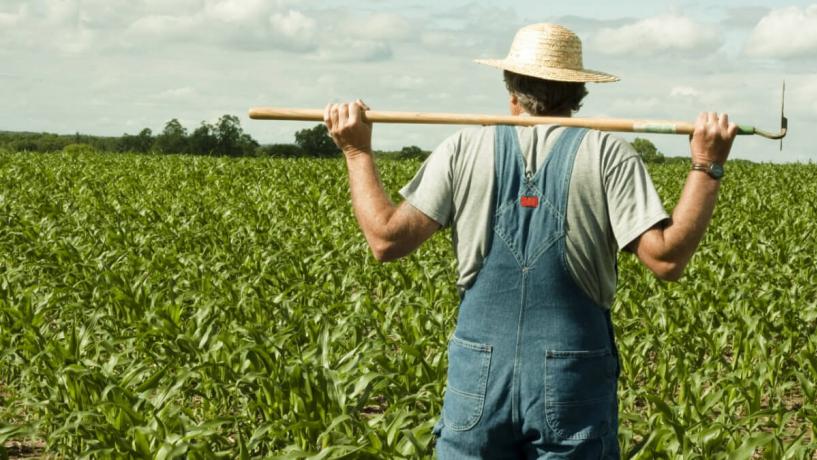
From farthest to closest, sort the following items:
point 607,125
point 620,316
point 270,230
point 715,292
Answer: point 270,230 → point 715,292 → point 620,316 → point 607,125

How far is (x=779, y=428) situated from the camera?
5023mm

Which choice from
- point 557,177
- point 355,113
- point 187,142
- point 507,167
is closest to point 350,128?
point 355,113

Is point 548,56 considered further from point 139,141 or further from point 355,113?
point 139,141

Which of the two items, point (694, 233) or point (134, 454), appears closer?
point (694, 233)

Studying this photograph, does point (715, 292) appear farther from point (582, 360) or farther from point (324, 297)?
point (582, 360)

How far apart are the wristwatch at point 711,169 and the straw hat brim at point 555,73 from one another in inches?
14.6

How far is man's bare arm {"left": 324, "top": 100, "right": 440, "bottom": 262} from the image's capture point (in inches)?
113

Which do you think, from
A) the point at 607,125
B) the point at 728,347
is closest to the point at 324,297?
the point at 728,347

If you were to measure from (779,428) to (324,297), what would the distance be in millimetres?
4333

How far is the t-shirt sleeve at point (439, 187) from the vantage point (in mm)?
2846

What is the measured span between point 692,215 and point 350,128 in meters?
1.01

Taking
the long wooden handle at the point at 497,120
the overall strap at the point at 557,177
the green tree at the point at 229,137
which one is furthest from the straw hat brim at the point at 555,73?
the green tree at the point at 229,137

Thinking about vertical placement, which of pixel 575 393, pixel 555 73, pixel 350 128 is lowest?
pixel 575 393

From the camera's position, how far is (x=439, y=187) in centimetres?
284
